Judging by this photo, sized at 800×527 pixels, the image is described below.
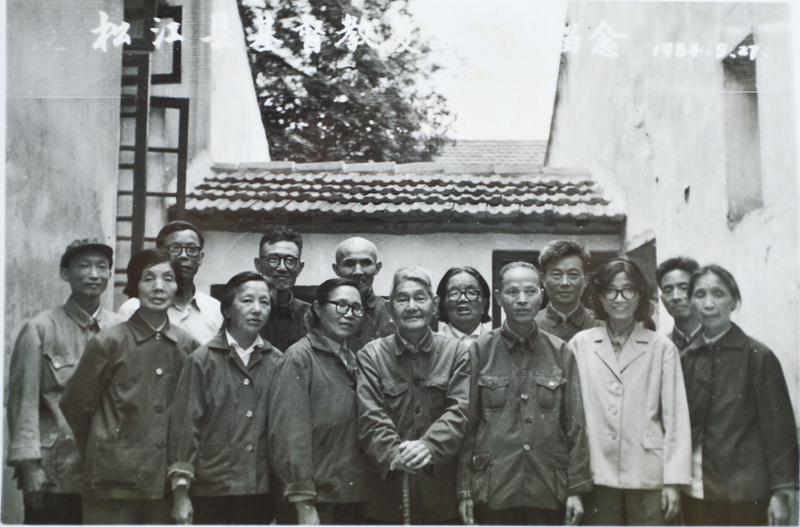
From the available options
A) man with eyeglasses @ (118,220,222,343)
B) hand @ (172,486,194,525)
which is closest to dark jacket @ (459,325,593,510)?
hand @ (172,486,194,525)

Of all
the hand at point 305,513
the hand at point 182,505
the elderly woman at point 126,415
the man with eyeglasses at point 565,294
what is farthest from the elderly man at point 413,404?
the elderly woman at point 126,415

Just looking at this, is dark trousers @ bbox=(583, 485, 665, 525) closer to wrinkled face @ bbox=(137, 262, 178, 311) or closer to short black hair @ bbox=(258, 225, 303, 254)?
short black hair @ bbox=(258, 225, 303, 254)

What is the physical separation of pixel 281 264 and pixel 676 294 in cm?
163

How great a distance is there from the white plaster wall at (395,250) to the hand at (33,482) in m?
1.00

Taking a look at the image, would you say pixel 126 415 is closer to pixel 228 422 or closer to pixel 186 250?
pixel 228 422

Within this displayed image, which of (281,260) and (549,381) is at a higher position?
(281,260)

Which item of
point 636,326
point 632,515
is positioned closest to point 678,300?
point 636,326

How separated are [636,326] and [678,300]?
24 centimetres

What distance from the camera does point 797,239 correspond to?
3.00 m

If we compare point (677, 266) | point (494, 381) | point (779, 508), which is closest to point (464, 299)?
point (494, 381)

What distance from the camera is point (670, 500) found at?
107 inches

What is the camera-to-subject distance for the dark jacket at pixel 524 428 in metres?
2.65

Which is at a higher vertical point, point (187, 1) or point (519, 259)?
point (187, 1)

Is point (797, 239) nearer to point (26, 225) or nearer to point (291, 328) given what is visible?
point (291, 328)
